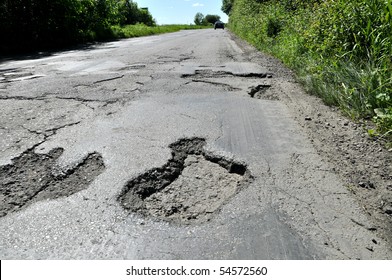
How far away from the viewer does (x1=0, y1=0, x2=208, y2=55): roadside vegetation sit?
10.2 meters

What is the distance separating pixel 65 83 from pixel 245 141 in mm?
3304

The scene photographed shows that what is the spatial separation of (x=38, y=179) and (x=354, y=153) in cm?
233

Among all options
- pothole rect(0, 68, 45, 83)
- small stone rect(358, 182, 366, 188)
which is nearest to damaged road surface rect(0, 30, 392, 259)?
small stone rect(358, 182, 366, 188)

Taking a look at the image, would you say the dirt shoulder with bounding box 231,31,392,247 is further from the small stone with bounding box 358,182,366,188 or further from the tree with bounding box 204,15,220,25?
the tree with bounding box 204,15,220,25

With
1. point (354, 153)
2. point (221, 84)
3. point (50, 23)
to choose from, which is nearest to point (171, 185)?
point (354, 153)

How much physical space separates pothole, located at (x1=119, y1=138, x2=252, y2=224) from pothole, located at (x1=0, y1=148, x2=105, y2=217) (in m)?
0.37

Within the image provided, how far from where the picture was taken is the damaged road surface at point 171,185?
4.58 ft

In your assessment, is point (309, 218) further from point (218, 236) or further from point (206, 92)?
point (206, 92)

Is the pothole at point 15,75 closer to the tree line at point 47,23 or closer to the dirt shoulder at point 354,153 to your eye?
the dirt shoulder at point 354,153

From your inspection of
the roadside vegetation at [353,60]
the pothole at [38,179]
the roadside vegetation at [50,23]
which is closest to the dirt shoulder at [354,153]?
the roadside vegetation at [353,60]

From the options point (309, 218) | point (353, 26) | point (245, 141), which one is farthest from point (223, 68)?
point (309, 218)

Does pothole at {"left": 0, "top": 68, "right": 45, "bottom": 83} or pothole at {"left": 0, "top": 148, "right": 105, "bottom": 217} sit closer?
pothole at {"left": 0, "top": 148, "right": 105, "bottom": 217}
